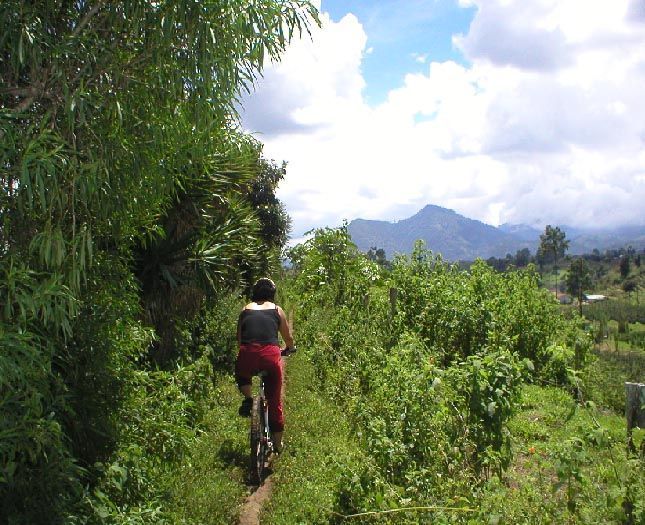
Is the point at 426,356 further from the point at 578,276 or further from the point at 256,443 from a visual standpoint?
the point at 578,276

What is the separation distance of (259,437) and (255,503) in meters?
0.65

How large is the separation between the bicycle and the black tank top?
35cm

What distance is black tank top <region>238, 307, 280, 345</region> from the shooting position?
21.6 ft

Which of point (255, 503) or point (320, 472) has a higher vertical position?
point (320, 472)

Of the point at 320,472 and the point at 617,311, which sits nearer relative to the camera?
the point at 320,472

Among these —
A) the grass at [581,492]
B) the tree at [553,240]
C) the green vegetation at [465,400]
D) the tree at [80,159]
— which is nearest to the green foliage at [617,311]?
the tree at [553,240]

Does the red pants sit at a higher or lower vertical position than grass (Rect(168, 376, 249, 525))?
higher

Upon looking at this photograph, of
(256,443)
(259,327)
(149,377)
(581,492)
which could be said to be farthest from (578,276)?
(581,492)

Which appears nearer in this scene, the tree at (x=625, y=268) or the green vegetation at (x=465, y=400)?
the green vegetation at (x=465, y=400)

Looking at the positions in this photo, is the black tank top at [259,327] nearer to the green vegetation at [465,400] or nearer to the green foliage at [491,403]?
the green vegetation at [465,400]

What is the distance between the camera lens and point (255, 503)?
6.16 meters

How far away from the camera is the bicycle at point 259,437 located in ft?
21.3

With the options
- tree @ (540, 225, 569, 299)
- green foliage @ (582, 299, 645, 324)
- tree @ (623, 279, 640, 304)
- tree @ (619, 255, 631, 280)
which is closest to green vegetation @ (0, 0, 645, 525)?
green foliage @ (582, 299, 645, 324)

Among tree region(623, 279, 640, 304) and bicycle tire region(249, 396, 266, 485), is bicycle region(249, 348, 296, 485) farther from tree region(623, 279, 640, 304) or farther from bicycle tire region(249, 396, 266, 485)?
tree region(623, 279, 640, 304)
